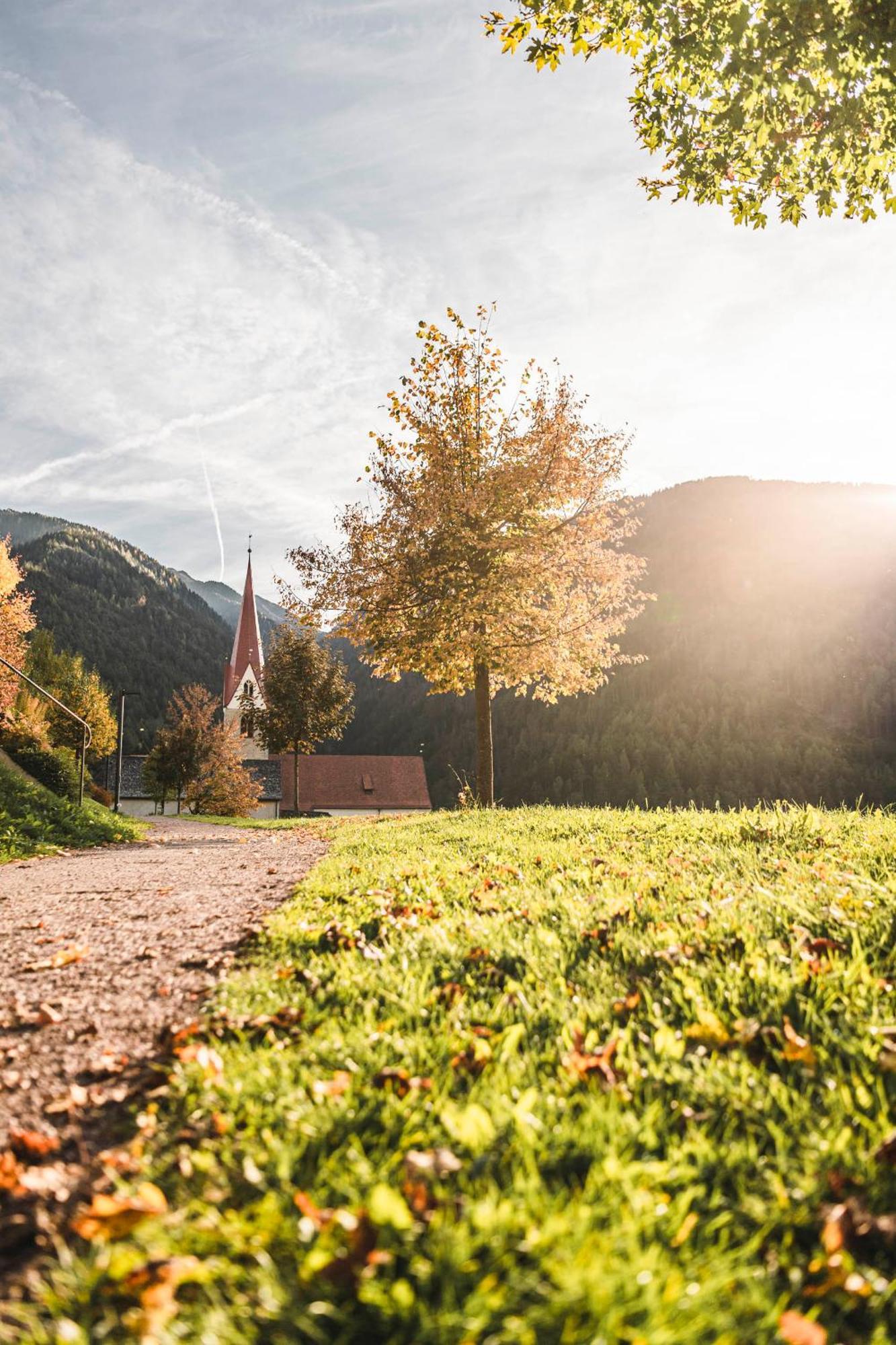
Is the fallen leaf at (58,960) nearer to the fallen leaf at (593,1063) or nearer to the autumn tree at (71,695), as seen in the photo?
the fallen leaf at (593,1063)

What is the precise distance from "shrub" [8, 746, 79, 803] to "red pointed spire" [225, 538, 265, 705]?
5314cm

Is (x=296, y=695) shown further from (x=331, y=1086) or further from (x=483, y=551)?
(x=331, y=1086)

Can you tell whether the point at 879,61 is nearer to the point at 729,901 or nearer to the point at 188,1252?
the point at 729,901

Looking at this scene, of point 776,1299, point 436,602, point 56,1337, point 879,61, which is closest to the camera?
point 56,1337

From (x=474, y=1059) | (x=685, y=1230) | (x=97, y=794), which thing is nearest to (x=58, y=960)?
(x=474, y=1059)

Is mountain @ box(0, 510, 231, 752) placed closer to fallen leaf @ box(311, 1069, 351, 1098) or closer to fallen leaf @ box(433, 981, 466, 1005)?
fallen leaf @ box(433, 981, 466, 1005)

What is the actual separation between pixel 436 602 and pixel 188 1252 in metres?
13.8

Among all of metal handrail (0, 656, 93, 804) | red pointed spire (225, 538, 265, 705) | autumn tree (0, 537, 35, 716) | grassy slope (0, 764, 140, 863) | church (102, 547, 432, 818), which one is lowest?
church (102, 547, 432, 818)

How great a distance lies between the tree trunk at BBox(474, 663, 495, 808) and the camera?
1603 cm

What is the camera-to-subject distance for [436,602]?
50.3ft

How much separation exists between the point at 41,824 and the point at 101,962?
8887mm

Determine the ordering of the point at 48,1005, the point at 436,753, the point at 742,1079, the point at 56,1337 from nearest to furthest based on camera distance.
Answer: the point at 56,1337
the point at 742,1079
the point at 48,1005
the point at 436,753

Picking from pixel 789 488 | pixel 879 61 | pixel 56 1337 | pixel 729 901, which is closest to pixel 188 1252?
pixel 56 1337

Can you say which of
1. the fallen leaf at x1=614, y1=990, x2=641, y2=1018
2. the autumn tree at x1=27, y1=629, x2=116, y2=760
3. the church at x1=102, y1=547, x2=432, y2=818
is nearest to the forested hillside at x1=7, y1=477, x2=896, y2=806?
the church at x1=102, y1=547, x2=432, y2=818
